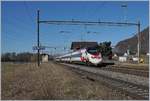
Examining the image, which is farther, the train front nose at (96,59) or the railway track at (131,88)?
the train front nose at (96,59)

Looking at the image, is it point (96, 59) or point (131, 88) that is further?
point (96, 59)

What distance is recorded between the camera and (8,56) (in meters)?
175

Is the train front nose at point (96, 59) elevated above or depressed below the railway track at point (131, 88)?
above

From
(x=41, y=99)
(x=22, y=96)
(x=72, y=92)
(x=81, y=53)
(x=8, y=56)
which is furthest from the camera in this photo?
(x=8, y=56)

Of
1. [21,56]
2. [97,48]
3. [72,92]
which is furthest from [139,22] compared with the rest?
[21,56]

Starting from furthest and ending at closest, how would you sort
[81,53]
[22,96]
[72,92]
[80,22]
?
[81,53] → [80,22] → [72,92] → [22,96]

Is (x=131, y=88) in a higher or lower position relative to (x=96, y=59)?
lower

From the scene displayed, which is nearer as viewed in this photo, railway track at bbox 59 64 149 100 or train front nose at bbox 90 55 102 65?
railway track at bbox 59 64 149 100

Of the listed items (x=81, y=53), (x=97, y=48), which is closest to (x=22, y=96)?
(x=97, y=48)

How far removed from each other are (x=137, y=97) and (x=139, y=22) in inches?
1606

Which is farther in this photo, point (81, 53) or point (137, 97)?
point (81, 53)

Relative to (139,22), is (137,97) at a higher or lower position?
lower

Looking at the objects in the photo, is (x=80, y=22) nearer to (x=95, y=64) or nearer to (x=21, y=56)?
(x=95, y=64)

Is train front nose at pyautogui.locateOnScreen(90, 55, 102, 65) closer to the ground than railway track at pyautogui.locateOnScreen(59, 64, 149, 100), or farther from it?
farther from it
